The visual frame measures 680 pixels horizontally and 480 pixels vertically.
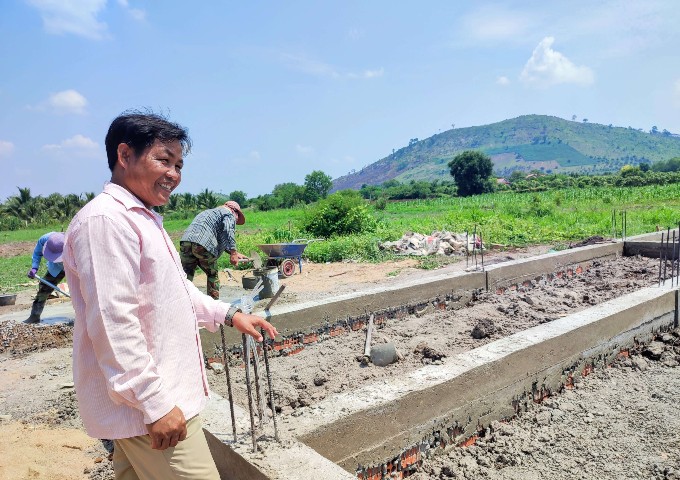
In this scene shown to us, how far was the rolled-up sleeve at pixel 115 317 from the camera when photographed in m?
1.35

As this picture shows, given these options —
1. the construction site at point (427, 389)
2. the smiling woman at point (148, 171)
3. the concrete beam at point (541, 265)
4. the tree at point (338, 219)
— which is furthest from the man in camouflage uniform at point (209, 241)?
the tree at point (338, 219)

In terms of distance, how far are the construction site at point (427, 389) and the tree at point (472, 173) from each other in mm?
59188

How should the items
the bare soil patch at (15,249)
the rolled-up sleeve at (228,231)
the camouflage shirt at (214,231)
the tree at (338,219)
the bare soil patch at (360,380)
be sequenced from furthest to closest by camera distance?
the bare soil patch at (15,249), the tree at (338,219), the rolled-up sleeve at (228,231), the camouflage shirt at (214,231), the bare soil patch at (360,380)

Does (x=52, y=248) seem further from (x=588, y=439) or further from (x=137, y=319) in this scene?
(x=588, y=439)

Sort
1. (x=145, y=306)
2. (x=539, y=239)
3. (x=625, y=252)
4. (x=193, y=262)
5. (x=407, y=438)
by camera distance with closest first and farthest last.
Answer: (x=145, y=306) → (x=407, y=438) → (x=193, y=262) → (x=625, y=252) → (x=539, y=239)

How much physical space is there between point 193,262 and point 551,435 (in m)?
4.04

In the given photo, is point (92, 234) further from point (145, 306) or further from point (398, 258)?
point (398, 258)

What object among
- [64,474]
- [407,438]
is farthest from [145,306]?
[64,474]

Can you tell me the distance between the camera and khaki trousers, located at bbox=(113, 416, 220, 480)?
1.52m

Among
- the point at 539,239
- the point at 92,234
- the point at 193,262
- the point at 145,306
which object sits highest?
the point at 92,234

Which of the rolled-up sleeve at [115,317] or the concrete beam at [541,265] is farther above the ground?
the rolled-up sleeve at [115,317]

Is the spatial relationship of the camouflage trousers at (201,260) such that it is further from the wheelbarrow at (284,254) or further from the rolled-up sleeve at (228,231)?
the wheelbarrow at (284,254)

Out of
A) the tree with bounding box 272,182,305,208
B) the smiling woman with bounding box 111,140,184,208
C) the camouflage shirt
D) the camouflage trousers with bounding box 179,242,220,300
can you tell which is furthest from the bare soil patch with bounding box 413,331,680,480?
the tree with bounding box 272,182,305,208

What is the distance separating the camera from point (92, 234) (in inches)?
54.5
